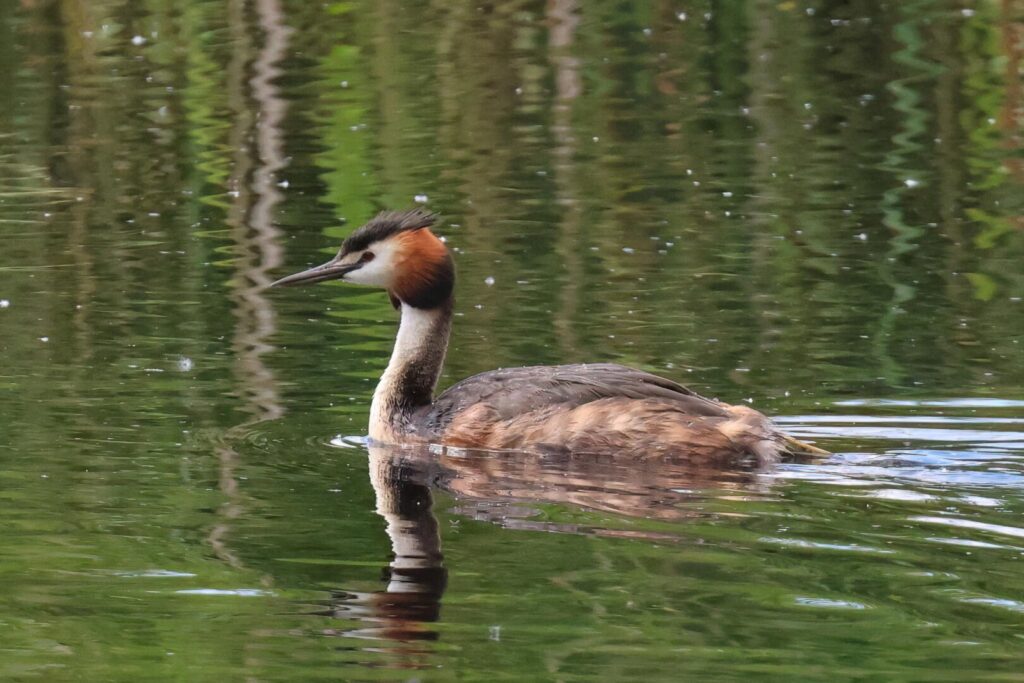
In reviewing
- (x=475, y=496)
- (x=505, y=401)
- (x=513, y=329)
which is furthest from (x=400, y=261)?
(x=475, y=496)

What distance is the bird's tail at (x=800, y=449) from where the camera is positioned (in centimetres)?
777

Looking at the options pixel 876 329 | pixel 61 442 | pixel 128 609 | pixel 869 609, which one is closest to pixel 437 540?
pixel 128 609

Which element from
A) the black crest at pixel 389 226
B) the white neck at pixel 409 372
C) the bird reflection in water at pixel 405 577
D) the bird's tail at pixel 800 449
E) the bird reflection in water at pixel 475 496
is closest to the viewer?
the bird reflection in water at pixel 405 577

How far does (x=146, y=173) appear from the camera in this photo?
14984 millimetres

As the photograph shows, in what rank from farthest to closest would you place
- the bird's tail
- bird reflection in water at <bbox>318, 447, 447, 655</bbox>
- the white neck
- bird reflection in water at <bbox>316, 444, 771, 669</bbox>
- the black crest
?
1. the black crest
2. the white neck
3. the bird's tail
4. bird reflection in water at <bbox>316, 444, 771, 669</bbox>
5. bird reflection in water at <bbox>318, 447, 447, 655</bbox>

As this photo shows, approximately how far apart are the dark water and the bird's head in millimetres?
607

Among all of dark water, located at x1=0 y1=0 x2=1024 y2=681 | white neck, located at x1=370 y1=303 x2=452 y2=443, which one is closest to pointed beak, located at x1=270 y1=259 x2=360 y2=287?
white neck, located at x1=370 y1=303 x2=452 y2=443

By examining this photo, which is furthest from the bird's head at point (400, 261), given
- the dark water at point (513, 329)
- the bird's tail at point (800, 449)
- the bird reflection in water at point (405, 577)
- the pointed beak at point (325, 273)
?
the bird's tail at point (800, 449)

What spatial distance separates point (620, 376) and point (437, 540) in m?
1.59

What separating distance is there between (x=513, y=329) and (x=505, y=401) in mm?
2048

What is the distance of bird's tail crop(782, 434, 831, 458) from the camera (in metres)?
7.77

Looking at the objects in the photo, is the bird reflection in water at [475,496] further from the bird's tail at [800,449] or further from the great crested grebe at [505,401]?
the bird's tail at [800,449]

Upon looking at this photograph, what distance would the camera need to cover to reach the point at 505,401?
8.20m

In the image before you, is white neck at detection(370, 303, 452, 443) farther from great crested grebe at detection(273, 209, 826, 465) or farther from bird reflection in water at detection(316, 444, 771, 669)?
bird reflection in water at detection(316, 444, 771, 669)
